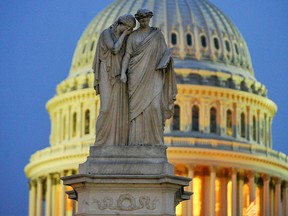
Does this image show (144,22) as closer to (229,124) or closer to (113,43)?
(113,43)

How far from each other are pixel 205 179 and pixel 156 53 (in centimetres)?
12299

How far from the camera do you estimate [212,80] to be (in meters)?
155

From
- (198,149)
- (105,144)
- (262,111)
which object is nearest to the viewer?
(105,144)

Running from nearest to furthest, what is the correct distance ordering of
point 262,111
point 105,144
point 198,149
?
point 105,144, point 198,149, point 262,111

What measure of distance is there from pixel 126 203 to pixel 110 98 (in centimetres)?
210

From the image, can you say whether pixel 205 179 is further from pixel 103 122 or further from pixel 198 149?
pixel 103 122

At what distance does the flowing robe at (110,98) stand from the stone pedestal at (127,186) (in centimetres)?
50

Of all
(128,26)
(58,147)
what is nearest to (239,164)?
(58,147)

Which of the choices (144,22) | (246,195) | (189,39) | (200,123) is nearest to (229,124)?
(200,123)

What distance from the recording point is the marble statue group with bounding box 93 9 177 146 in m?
26.2

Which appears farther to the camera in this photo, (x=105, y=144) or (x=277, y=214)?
(x=277, y=214)

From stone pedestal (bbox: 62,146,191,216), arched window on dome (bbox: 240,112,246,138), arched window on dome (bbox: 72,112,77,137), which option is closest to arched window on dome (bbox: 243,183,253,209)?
arched window on dome (bbox: 240,112,246,138)

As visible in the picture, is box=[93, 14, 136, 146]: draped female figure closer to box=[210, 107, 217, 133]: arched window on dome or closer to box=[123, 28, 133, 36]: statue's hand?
box=[123, 28, 133, 36]: statue's hand

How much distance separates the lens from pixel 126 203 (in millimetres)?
25484
